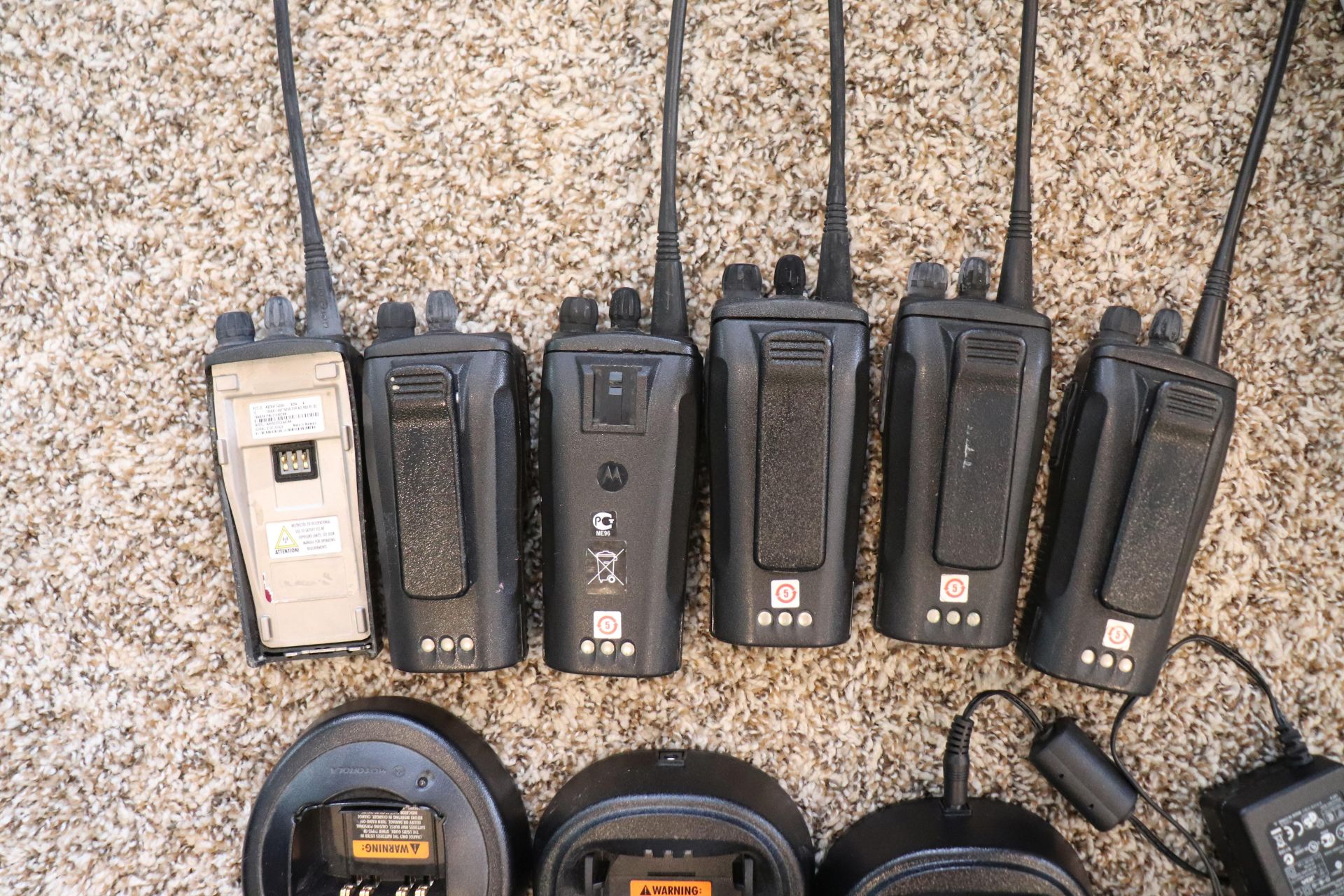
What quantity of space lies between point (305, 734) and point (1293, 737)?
2.96 ft

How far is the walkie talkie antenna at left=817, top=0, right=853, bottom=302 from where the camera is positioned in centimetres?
83

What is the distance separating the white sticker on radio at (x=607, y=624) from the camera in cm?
79

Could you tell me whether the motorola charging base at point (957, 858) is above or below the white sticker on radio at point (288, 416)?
below

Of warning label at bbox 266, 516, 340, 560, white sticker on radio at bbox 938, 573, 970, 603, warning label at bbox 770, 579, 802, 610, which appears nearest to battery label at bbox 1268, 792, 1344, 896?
white sticker on radio at bbox 938, 573, 970, 603

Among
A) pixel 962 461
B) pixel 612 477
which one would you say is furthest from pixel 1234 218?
pixel 612 477

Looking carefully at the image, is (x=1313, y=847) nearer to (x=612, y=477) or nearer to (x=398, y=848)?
(x=612, y=477)

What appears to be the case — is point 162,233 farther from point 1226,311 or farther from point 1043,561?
point 1226,311

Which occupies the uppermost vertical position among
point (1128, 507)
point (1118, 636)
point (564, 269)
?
point (564, 269)

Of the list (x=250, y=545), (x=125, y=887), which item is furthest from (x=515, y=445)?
(x=125, y=887)

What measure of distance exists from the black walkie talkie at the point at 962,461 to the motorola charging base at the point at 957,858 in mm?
176

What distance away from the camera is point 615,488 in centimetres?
79

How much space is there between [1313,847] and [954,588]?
402mm

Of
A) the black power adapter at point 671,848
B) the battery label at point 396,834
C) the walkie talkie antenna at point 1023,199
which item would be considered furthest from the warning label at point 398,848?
the walkie talkie antenna at point 1023,199

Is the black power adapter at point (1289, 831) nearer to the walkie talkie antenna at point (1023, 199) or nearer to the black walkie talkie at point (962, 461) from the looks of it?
the black walkie talkie at point (962, 461)
